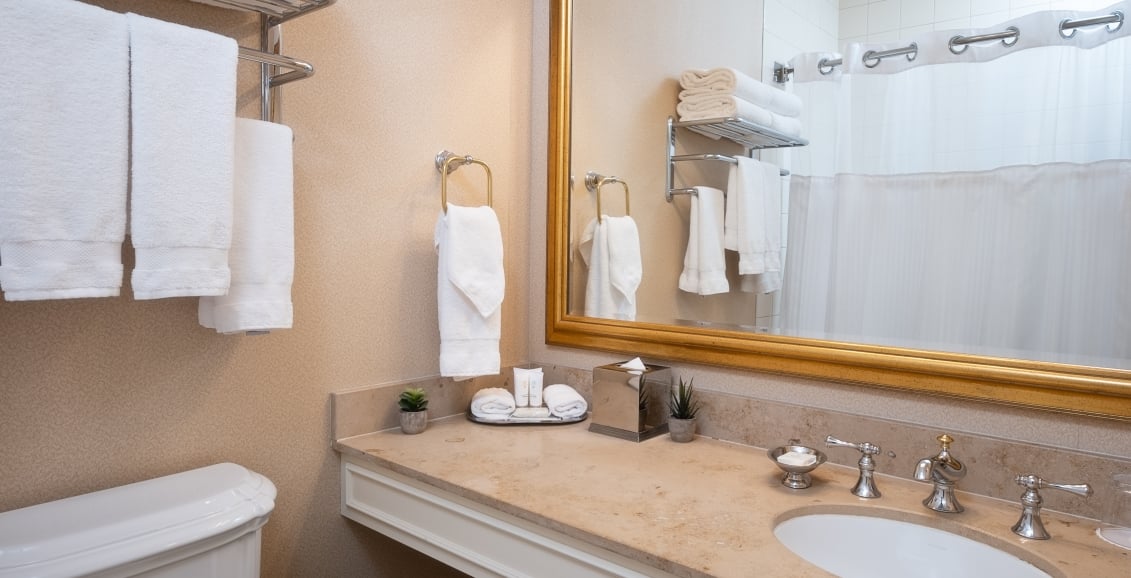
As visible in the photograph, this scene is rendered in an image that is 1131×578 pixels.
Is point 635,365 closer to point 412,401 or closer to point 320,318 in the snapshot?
point 412,401

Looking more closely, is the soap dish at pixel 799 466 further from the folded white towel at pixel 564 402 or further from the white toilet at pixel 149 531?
the white toilet at pixel 149 531

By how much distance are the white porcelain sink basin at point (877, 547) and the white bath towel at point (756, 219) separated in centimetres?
50

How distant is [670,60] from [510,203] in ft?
1.81

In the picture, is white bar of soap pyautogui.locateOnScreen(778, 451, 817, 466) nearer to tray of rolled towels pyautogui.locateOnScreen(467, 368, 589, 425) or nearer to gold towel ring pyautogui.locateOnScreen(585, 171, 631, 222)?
tray of rolled towels pyautogui.locateOnScreen(467, 368, 589, 425)

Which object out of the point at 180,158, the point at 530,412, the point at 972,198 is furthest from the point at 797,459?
the point at 180,158

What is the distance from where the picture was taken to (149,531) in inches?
40.3

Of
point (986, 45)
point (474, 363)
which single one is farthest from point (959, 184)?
point (474, 363)

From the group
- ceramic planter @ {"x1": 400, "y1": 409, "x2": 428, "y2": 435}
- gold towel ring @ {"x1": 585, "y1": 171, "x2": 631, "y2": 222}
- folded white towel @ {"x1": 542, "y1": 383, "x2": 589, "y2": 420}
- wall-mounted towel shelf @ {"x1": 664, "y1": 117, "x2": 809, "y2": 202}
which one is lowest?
ceramic planter @ {"x1": 400, "y1": 409, "x2": 428, "y2": 435}

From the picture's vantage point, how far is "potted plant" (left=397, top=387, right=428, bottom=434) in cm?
155

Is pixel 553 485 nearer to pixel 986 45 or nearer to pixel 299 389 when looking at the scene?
pixel 299 389

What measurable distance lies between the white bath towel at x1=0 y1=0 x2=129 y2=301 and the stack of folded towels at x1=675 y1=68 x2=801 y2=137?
110cm

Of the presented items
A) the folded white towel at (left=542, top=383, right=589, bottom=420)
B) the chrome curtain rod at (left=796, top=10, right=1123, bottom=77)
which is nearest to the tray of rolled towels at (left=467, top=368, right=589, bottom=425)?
the folded white towel at (left=542, top=383, right=589, bottom=420)

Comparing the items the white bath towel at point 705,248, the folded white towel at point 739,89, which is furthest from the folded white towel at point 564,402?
the folded white towel at point 739,89

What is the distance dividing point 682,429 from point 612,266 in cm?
46
